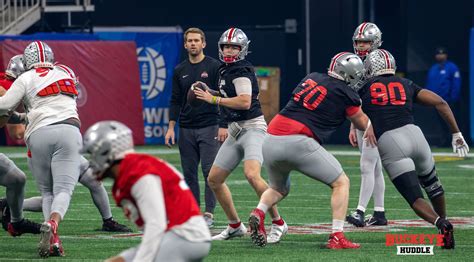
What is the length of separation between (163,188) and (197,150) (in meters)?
6.23

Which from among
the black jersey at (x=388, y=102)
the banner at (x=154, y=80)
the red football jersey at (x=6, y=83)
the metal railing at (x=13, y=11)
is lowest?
the banner at (x=154, y=80)

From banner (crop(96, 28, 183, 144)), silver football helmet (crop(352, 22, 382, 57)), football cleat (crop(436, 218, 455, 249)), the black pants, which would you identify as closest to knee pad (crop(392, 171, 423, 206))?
football cleat (crop(436, 218, 455, 249))

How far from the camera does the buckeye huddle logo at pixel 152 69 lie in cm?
2591

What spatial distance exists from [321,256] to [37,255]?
2248 mm

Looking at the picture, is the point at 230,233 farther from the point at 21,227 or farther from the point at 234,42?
the point at 21,227

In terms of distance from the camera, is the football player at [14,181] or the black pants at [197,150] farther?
the black pants at [197,150]

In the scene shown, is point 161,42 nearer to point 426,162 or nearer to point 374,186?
point 374,186

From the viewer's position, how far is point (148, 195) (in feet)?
21.9

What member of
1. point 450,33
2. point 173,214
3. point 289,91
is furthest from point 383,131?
point 289,91

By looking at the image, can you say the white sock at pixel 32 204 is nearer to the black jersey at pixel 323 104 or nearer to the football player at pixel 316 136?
the football player at pixel 316 136

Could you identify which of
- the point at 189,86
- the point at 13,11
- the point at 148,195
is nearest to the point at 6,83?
the point at 189,86

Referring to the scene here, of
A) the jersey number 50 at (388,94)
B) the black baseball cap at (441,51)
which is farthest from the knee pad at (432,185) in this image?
the black baseball cap at (441,51)

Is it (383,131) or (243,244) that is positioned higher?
(383,131)

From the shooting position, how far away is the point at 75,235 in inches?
463
